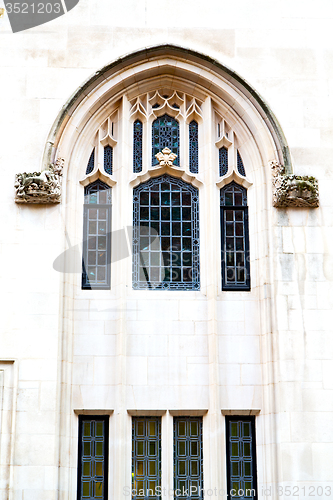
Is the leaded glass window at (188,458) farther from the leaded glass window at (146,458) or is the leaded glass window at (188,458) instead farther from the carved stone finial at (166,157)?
the carved stone finial at (166,157)

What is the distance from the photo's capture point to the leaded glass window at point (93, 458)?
12.3 meters

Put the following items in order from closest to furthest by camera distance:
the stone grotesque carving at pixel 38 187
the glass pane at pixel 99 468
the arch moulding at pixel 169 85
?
1. the glass pane at pixel 99 468
2. the stone grotesque carving at pixel 38 187
3. the arch moulding at pixel 169 85

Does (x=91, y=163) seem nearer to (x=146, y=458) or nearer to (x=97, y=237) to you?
(x=97, y=237)

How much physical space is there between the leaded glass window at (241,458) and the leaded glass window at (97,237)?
3122 mm

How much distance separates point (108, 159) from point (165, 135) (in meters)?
1.11

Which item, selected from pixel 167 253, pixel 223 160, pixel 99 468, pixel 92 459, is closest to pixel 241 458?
pixel 99 468

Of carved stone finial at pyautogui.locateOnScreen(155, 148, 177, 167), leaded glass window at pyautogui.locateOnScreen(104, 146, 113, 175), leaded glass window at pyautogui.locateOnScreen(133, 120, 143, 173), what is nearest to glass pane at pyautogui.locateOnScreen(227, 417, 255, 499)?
carved stone finial at pyautogui.locateOnScreen(155, 148, 177, 167)

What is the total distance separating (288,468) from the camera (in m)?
12.0

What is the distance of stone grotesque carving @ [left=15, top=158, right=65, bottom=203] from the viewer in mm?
12844

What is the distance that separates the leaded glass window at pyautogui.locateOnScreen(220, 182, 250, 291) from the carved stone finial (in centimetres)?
103

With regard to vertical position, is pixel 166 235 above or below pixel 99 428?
above

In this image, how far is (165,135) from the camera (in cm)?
1408

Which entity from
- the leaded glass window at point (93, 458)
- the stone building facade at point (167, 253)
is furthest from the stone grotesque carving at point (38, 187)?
the leaded glass window at point (93, 458)

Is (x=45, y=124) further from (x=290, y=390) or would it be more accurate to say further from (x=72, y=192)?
(x=290, y=390)
